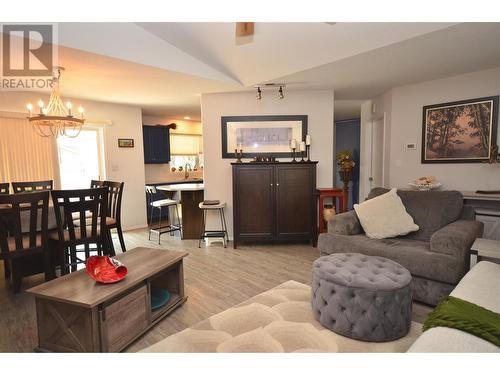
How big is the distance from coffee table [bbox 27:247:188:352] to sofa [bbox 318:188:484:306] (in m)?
1.82

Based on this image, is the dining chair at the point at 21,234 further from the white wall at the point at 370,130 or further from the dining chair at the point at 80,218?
the white wall at the point at 370,130

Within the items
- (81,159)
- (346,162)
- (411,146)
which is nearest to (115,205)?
(81,159)

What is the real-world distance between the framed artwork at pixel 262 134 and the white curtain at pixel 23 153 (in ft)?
8.79

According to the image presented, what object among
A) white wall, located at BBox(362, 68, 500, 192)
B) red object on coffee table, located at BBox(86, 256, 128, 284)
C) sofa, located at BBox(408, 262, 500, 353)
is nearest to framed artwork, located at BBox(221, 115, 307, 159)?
white wall, located at BBox(362, 68, 500, 192)

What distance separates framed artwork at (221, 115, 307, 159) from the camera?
4418 millimetres

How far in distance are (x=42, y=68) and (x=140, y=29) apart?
1108 mm

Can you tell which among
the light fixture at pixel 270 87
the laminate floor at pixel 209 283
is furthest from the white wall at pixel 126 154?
the light fixture at pixel 270 87

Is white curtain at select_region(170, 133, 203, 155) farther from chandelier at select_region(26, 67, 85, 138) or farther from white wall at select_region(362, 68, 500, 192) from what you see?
white wall at select_region(362, 68, 500, 192)

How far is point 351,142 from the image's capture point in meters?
7.30

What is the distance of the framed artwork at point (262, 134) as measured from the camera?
4.42 metres

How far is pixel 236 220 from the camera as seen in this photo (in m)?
4.07

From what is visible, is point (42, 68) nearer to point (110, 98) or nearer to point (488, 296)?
point (110, 98)
